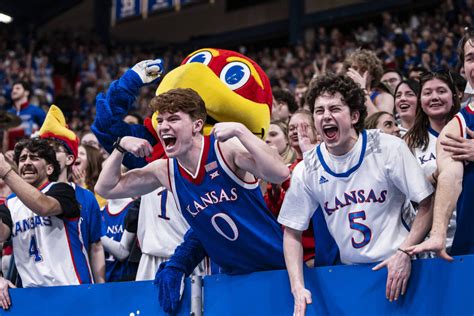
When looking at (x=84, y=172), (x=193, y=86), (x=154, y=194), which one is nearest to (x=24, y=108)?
(x=84, y=172)

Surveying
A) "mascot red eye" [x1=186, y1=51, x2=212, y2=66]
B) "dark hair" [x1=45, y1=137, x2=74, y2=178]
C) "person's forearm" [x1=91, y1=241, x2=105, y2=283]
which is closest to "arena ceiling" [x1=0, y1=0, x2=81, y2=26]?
"dark hair" [x1=45, y1=137, x2=74, y2=178]

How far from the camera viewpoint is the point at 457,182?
316 centimetres

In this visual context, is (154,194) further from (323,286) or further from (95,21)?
(95,21)

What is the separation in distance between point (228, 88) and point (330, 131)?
820 mm

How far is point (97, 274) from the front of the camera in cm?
482

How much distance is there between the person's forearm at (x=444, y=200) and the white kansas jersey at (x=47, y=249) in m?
2.34

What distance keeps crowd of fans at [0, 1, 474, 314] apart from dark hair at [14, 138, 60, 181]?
111 millimetres

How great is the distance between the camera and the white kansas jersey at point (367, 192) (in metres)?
3.26

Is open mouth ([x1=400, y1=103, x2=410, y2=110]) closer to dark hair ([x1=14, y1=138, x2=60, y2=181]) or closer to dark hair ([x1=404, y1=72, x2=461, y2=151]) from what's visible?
dark hair ([x1=404, y1=72, x2=461, y2=151])

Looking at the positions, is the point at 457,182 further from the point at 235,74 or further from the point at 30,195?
the point at 30,195

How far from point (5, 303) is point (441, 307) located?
2410mm

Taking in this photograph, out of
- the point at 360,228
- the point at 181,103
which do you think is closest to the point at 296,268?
the point at 360,228

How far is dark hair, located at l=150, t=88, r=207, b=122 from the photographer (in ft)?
12.0

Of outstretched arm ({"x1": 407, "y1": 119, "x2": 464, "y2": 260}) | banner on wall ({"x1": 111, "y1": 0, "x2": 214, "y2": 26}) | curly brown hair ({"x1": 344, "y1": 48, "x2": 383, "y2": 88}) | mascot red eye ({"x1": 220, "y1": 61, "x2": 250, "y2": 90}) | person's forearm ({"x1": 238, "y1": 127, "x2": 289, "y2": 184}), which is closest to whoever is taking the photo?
outstretched arm ({"x1": 407, "y1": 119, "x2": 464, "y2": 260})
